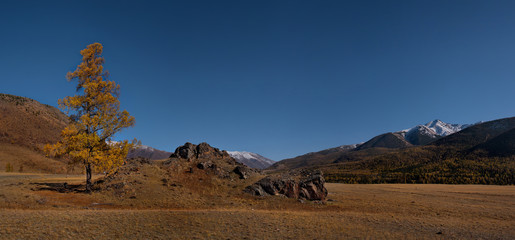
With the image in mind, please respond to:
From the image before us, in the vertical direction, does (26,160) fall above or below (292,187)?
above

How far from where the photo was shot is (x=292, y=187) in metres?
36.4

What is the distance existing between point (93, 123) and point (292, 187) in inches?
1143

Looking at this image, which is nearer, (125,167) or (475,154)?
(125,167)

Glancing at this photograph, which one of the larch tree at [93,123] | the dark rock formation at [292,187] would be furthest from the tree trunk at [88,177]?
the dark rock formation at [292,187]

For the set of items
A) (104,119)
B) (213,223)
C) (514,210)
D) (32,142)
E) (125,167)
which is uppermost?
(32,142)

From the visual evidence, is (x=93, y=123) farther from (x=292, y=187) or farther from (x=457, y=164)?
(x=457, y=164)

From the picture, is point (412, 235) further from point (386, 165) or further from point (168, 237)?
point (386, 165)

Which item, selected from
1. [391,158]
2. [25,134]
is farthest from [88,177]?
[391,158]

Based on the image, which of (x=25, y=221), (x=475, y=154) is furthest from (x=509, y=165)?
(x=25, y=221)

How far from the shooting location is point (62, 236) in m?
14.4

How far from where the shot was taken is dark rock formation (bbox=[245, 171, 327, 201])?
117 feet

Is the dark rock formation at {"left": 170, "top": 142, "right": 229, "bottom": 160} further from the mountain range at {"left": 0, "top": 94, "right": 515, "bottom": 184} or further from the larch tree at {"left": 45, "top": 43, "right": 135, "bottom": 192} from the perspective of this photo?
the mountain range at {"left": 0, "top": 94, "right": 515, "bottom": 184}

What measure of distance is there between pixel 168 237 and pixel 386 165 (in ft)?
545

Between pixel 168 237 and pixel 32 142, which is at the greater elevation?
pixel 32 142
